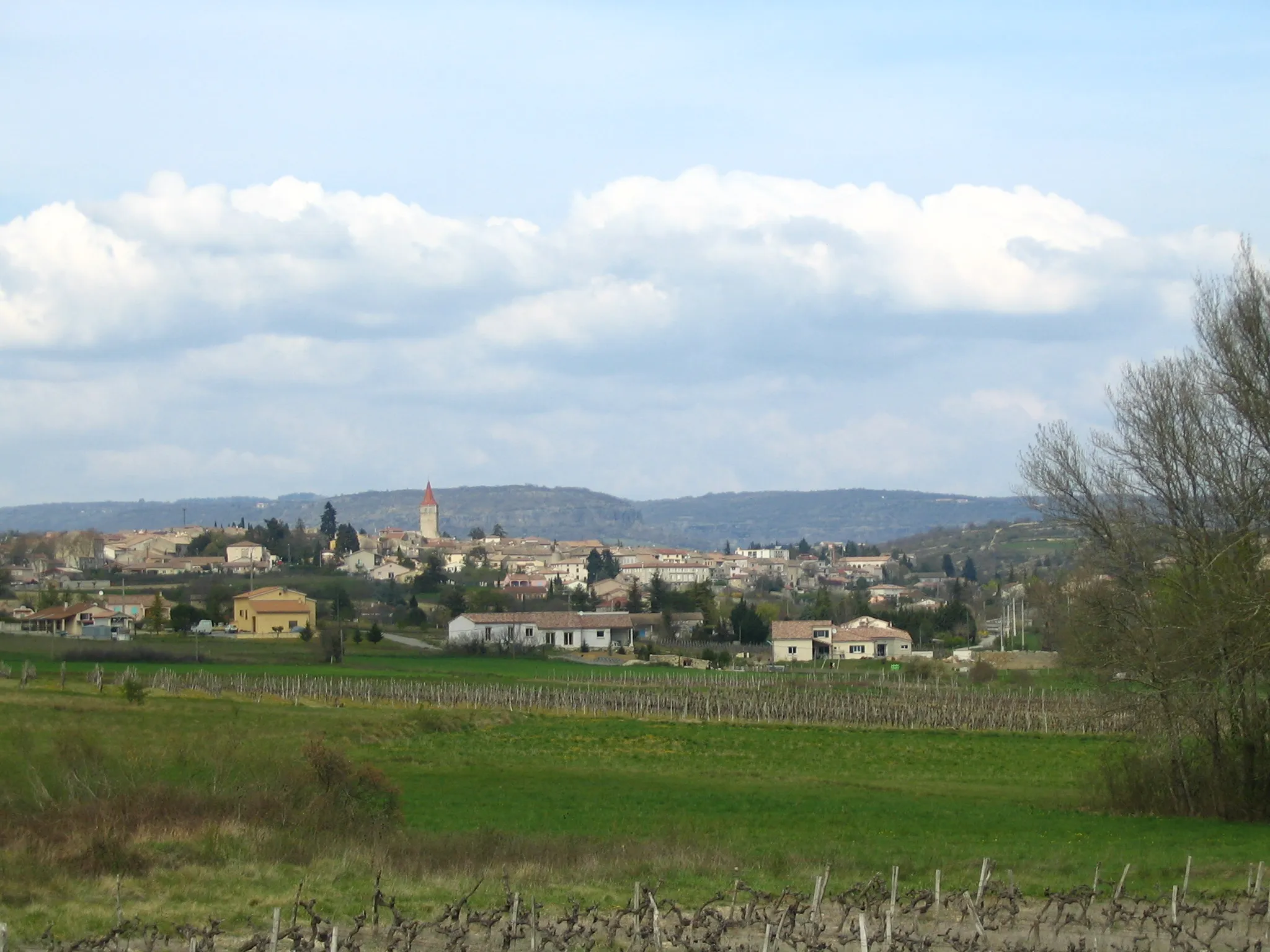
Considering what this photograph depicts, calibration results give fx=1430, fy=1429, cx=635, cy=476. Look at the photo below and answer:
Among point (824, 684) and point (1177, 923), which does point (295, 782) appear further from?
point (824, 684)

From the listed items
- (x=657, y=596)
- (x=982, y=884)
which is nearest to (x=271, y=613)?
(x=657, y=596)

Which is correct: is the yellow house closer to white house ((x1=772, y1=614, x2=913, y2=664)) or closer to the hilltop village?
the hilltop village

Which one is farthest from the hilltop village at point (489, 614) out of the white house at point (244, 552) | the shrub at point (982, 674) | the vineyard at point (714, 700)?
the vineyard at point (714, 700)

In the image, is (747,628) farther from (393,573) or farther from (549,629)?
(393,573)

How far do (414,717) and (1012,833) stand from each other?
3060 cm

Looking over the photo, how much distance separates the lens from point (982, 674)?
79750mm

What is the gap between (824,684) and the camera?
78.8 m

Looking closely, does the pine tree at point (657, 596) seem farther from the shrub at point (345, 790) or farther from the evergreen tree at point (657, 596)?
the shrub at point (345, 790)

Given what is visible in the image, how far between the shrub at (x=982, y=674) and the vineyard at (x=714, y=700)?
649cm

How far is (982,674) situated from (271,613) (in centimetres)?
5376

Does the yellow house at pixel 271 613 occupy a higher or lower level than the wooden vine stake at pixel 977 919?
lower

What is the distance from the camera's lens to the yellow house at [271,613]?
106 m

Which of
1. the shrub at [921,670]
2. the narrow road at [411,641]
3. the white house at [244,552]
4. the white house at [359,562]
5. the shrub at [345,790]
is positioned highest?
the shrub at [345,790]

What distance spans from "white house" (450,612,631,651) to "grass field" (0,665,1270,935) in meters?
60.5
